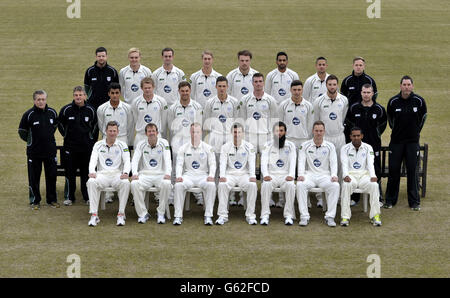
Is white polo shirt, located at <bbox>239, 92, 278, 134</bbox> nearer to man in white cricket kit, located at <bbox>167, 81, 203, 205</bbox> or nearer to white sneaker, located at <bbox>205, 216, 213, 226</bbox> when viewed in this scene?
man in white cricket kit, located at <bbox>167, 81, 203, 205</bbox>

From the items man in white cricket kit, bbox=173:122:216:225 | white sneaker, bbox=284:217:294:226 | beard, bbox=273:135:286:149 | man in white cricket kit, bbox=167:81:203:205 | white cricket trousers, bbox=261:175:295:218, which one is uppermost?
man in white cricket kit, bbox=167:81:203:205

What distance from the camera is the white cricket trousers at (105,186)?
39.4 feet

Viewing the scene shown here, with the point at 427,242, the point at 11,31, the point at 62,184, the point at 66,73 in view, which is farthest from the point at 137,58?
the point at 11,31

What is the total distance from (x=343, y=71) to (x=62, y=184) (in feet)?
40.3

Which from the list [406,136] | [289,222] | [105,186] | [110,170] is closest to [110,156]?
[110,170]

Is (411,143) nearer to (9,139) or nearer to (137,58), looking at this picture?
(137,58)

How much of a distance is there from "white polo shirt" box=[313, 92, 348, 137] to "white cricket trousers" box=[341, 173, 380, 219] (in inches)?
45.2

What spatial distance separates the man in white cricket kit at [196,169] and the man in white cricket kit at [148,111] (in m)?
0.88

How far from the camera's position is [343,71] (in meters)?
24.0

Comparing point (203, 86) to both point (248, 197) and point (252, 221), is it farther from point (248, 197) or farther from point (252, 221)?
point (252, 221)

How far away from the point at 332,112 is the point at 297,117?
63 centimetres

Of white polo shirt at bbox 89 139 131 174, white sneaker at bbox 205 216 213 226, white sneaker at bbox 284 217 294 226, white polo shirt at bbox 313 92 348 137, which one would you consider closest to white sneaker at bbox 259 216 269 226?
white sneaker at bbox 284 217 294 226

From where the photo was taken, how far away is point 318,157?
12508 mm

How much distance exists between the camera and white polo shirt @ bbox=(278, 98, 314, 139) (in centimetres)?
1301
